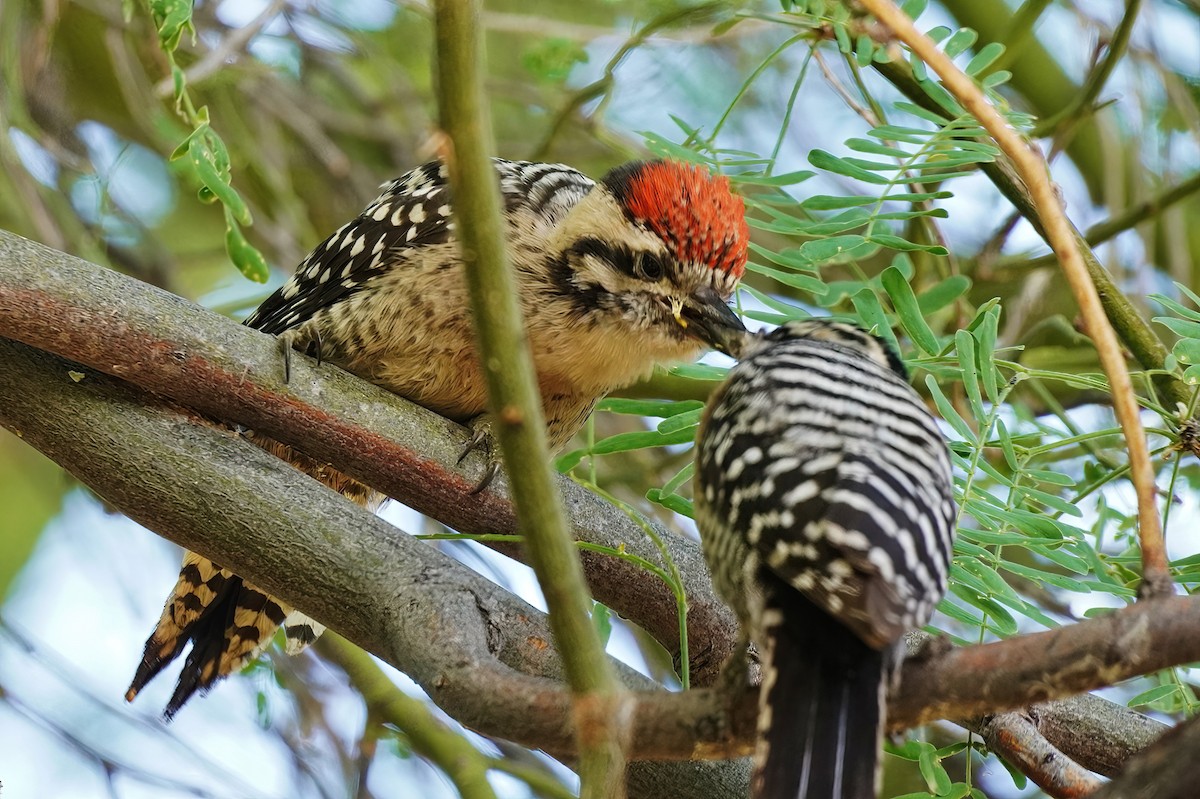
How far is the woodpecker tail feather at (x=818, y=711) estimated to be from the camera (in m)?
1.58

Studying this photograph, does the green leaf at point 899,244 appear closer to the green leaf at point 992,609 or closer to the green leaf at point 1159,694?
the green leaf at point 992,609

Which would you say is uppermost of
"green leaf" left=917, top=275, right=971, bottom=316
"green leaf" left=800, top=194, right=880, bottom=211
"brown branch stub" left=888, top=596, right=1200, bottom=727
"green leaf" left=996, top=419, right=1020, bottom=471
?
"green leaf" left=800, top=194, right=880, bottom=211

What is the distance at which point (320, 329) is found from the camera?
3082mm

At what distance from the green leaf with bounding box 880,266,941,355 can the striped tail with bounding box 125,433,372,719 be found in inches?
55.6

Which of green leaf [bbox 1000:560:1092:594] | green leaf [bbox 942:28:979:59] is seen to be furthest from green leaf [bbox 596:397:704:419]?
green leaf [bbox 942:28:979:59]

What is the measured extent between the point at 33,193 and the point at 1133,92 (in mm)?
3626

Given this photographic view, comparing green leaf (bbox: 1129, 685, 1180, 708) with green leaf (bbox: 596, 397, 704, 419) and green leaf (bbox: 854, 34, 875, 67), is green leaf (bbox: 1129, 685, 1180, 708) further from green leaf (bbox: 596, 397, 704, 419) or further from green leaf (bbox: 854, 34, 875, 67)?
green leaf (bbox: 854, 34, 875, 67)

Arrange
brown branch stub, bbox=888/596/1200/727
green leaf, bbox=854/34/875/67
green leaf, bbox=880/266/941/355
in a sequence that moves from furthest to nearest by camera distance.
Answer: green leaf, bbox=854/34/875/67 < green leaf, bbox=880/266/941/355 < brown branch stub, bbox=888/596/1200/727

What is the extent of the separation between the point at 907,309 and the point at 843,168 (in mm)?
331

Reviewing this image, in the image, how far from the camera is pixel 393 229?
3.19 metres

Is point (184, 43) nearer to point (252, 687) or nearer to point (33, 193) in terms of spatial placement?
point (33, 193)

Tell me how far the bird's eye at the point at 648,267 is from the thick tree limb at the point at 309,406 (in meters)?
0.56

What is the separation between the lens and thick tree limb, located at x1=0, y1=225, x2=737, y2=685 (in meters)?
2.39

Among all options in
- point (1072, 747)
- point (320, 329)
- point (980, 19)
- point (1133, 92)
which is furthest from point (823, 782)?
point (1133, 92)
